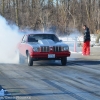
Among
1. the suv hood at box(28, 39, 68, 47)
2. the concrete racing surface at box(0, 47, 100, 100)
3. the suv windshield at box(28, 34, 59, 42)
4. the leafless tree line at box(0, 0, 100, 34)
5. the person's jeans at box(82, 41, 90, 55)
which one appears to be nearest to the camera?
the concrete racing surface at box(0, 47, 100, 100)

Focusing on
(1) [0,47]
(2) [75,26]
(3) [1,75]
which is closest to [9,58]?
(1) [0,47]

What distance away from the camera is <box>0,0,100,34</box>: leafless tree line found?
216ft

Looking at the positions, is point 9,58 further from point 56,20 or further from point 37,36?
point 56,20

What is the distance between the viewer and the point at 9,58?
764 inches

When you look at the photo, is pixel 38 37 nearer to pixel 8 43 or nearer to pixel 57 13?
pixel 8 43

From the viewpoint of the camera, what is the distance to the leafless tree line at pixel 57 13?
216 ft

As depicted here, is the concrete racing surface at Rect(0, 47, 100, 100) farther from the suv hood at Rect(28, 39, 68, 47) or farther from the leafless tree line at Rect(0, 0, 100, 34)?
the leafless tree line at Rect(0, 0, 100, 34)

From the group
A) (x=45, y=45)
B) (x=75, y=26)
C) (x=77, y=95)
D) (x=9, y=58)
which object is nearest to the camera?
(x=77, y=95)

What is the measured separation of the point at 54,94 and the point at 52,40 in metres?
8.36

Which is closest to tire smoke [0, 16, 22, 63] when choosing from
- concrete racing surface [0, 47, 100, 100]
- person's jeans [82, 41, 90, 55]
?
person's jeans [82, 41, 90, 55]

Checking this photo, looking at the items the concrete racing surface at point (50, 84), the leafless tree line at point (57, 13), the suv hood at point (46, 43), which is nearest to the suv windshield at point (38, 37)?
the suv hood at point (46, 43)

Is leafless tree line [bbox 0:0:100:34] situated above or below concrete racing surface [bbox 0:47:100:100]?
above

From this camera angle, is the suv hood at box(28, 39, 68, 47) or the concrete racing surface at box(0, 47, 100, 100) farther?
the suv hood at box(28, 39, 68, 47)

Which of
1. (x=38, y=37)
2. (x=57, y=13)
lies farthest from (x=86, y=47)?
(x=57, y=13)
